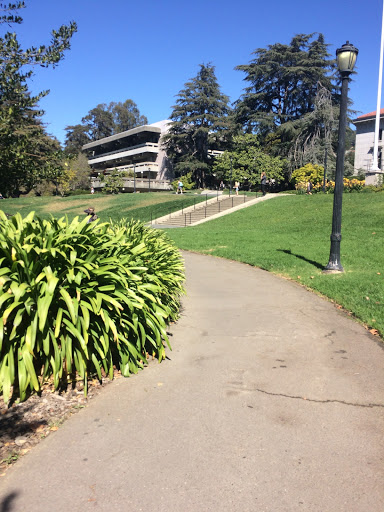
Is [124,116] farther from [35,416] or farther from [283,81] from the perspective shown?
[35,416]

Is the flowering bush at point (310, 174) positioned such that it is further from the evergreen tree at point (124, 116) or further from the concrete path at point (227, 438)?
the evergreen tree at point (124, 116)

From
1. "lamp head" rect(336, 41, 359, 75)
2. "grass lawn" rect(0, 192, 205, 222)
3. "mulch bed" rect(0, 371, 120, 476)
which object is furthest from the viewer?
"grass lawn" rect(0, 192, 205, 222)

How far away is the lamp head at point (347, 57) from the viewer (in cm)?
844

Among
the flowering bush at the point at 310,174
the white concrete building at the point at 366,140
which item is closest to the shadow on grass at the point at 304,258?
the flowering bush at the point at 310,174

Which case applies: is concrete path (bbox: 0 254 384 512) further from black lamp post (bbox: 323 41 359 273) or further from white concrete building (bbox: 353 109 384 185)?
white concrete building (bbox: 353 109 384 185)

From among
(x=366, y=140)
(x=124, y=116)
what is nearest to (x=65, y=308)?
(x=366, y=140)

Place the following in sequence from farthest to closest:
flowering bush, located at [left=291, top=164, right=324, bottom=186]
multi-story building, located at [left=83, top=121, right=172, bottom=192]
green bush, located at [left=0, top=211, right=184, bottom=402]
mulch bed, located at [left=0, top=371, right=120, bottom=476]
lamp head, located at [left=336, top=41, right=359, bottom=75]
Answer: multi-story building, located at [left=83, top=121, right=172, bottom=192] < flowering bush, located at [left=291, top=164, right=324, bottom=186] < lamp head, located at [left=336, top=41, right=359, bottom=75] < green bush, located at [left=0, top=211, right=184, bottom=402] < mulch bed, located at [left=0, top=371, right=120, bottom=476]

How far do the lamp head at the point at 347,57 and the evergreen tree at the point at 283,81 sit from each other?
40.4 metres

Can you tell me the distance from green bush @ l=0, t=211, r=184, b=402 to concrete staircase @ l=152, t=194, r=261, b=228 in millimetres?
21686

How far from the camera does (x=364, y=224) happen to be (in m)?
16.6

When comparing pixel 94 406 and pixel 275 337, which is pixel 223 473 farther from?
pixel 275 337

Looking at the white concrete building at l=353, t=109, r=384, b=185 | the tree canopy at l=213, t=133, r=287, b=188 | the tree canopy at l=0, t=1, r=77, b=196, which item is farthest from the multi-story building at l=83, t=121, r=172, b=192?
the tree canopy at l=0, t=1, r=77, b=196

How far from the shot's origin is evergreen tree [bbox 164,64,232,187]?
180ft

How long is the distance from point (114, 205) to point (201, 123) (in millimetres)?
22978
